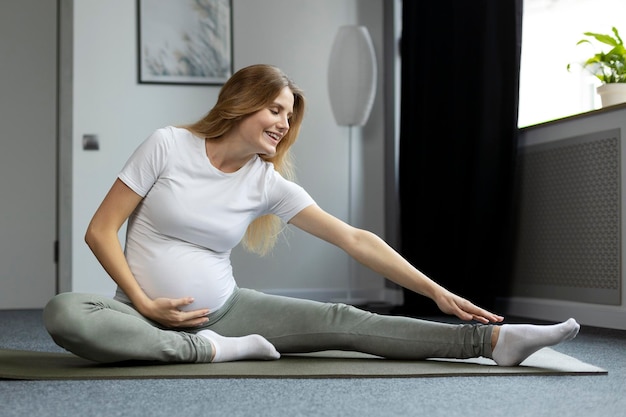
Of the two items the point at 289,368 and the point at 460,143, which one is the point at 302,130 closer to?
the point at 460,143

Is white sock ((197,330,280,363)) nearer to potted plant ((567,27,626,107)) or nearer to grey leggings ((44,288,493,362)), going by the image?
grey leggings ((44,288,493,362))

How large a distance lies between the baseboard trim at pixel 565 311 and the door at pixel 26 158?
2548 mm

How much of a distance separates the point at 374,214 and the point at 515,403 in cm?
353

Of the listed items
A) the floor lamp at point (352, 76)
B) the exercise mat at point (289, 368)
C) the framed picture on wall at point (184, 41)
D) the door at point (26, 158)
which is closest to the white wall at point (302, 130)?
the framed picture on wall at point (184, 41)

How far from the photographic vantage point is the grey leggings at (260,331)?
6.63ft

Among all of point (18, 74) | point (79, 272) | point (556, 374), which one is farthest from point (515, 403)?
point (18, 74)

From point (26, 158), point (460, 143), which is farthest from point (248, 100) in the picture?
point (26, 158)

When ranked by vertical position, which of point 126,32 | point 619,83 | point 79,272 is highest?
point 126,32

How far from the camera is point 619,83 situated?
3.60m

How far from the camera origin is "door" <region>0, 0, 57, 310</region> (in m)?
5.14

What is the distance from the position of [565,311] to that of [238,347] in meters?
1.93

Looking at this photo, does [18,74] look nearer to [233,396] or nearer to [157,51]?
[157,51]

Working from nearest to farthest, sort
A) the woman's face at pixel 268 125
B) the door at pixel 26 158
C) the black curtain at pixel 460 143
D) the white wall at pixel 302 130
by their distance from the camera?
the woman's face at pixel 268 125 → the black curtain at pixel 460 143 → the white wall at pixel 302 130 → the door at pixel 26 158

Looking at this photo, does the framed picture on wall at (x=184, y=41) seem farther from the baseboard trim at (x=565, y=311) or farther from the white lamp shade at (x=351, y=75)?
the baseboard trim at (x=565, y=311)
